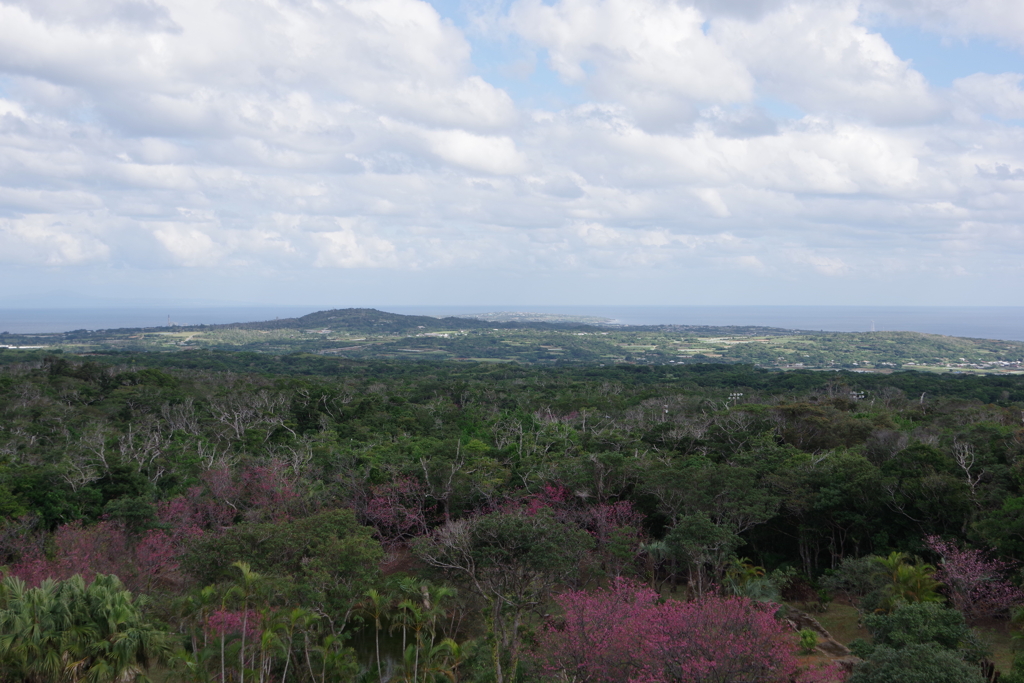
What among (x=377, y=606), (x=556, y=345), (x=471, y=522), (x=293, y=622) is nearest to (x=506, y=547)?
(x=471, y=522)

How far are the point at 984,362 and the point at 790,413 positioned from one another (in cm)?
9662

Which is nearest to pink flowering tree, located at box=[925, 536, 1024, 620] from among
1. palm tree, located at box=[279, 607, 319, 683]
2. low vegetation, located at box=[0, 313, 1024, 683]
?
low vegetation, located at box=[0, 313, 1024, 683]

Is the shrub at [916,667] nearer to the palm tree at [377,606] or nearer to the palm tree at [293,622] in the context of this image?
the palm tree at [377,606]

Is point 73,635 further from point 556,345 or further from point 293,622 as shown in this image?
point 556,345

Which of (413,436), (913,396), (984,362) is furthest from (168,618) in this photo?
(984,362)

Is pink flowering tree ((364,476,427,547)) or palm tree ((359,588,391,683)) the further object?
pink flowering tree ((364,476,427,547))

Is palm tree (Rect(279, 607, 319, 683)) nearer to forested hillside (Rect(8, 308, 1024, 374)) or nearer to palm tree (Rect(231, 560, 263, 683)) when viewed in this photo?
palm tree (Rect(231, 560, 263, 683))

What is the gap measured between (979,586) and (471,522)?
1191cm

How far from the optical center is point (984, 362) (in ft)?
340

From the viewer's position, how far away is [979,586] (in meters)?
15.1

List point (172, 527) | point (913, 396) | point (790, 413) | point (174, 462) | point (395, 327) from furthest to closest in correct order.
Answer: point (395, 327)
point (913, 396)
point (790, 413)
point (174, 462)
point (172, 527)

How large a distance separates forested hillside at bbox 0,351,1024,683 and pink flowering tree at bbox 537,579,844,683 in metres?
0.09

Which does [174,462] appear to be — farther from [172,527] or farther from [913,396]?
[913,396]

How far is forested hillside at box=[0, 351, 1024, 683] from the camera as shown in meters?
13.5
